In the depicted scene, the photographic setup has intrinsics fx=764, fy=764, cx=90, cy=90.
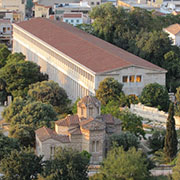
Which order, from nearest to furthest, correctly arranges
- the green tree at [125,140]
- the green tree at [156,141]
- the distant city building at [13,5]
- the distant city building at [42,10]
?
the green tree at [125,140] < the green tree at [156,141] < the distant city building at [42,10] < the distant city building at [13,5]

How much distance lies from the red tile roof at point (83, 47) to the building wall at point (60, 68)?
102 centimetres

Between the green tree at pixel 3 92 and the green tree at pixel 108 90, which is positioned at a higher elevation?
the green tree at pixel 108 90

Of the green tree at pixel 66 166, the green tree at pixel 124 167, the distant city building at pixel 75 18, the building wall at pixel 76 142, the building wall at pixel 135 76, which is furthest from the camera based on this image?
the distant city building at pixel 75 18

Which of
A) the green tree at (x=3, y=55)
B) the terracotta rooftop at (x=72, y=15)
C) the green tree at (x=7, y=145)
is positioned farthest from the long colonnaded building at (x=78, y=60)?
the green tree at (x=7, y=145)

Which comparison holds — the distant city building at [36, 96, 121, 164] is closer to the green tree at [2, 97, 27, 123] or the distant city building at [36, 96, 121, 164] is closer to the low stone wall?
the green tree at [2, 97, 27, 123]

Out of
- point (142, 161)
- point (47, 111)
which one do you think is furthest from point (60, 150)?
point (47, 111)

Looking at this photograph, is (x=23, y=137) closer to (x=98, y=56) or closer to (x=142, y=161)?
(x=142, y=161)

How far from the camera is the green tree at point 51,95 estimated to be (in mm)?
87125

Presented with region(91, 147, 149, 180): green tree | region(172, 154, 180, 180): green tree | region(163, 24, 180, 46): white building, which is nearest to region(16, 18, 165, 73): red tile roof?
region(163, 24, 180, 46): white building

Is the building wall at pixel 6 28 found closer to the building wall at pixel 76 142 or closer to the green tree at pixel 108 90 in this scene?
the green tree at pixel 108 90

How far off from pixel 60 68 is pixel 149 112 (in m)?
20.2

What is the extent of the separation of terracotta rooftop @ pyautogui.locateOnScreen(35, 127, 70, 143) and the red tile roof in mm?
21139

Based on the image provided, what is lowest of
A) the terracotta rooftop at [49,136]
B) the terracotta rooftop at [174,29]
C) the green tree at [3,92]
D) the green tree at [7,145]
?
the green tree at [3,92]

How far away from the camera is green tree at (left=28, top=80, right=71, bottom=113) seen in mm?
87125
